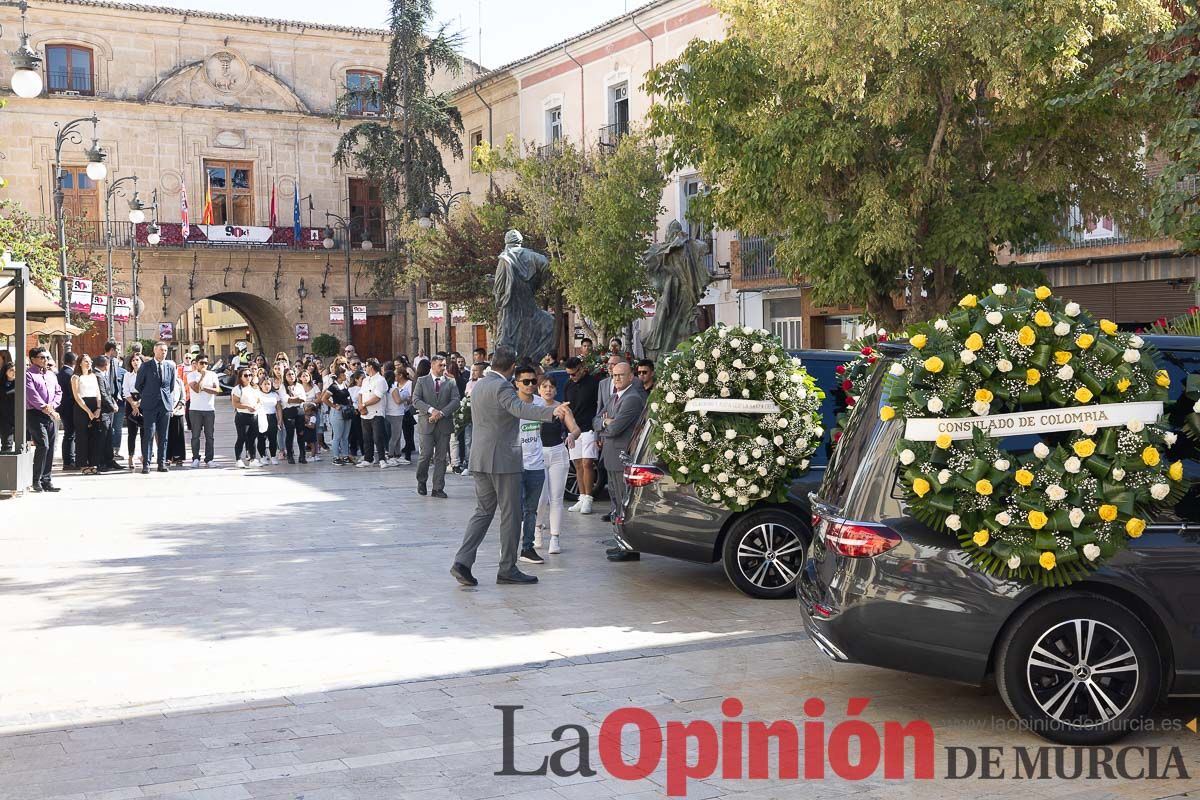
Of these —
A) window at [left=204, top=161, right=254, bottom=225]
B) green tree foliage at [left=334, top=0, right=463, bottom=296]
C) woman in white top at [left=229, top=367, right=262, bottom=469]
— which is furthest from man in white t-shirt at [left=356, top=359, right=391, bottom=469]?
window at [left=204, top=161, right=254, bottom=225]

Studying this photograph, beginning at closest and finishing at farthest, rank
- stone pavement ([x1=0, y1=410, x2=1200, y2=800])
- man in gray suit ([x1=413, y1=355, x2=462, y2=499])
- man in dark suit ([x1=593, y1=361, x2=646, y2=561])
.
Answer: stone pavement ([x1=0, y1=410, x2=1200, y2=800]) < man in dark suit ([x1=593, y1=361, x2=646, y2=561]) < man in gray suit ([x1=413, y1=355, x2=462, y2=499])

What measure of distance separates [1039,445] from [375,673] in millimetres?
3926

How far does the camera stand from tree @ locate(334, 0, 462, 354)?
38.8 metres

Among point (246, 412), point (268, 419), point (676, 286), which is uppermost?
point (676, 286)

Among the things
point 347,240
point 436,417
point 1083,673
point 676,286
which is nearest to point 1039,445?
point 1083,673

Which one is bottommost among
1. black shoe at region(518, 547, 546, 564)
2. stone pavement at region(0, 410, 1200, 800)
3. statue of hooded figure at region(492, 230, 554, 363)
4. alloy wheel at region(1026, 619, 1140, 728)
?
stone pavement at region(0, 410, 1200, 800)

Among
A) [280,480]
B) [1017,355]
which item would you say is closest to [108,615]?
[1017,355]

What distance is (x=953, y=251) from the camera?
1511cm

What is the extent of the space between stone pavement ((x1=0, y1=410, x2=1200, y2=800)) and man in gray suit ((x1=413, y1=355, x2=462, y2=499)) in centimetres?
406

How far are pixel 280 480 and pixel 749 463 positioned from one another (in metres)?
11.7

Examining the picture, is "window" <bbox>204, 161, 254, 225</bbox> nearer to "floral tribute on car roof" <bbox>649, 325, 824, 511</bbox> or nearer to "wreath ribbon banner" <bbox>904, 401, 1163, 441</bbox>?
"floral tribute on car roof" <bbox>649, 325, 824, 511</bbox>

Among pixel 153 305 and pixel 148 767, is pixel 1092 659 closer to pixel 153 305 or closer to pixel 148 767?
pixel 148 767

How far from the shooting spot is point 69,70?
47.5 m

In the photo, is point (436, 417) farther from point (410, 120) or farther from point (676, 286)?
point (410, 120)
